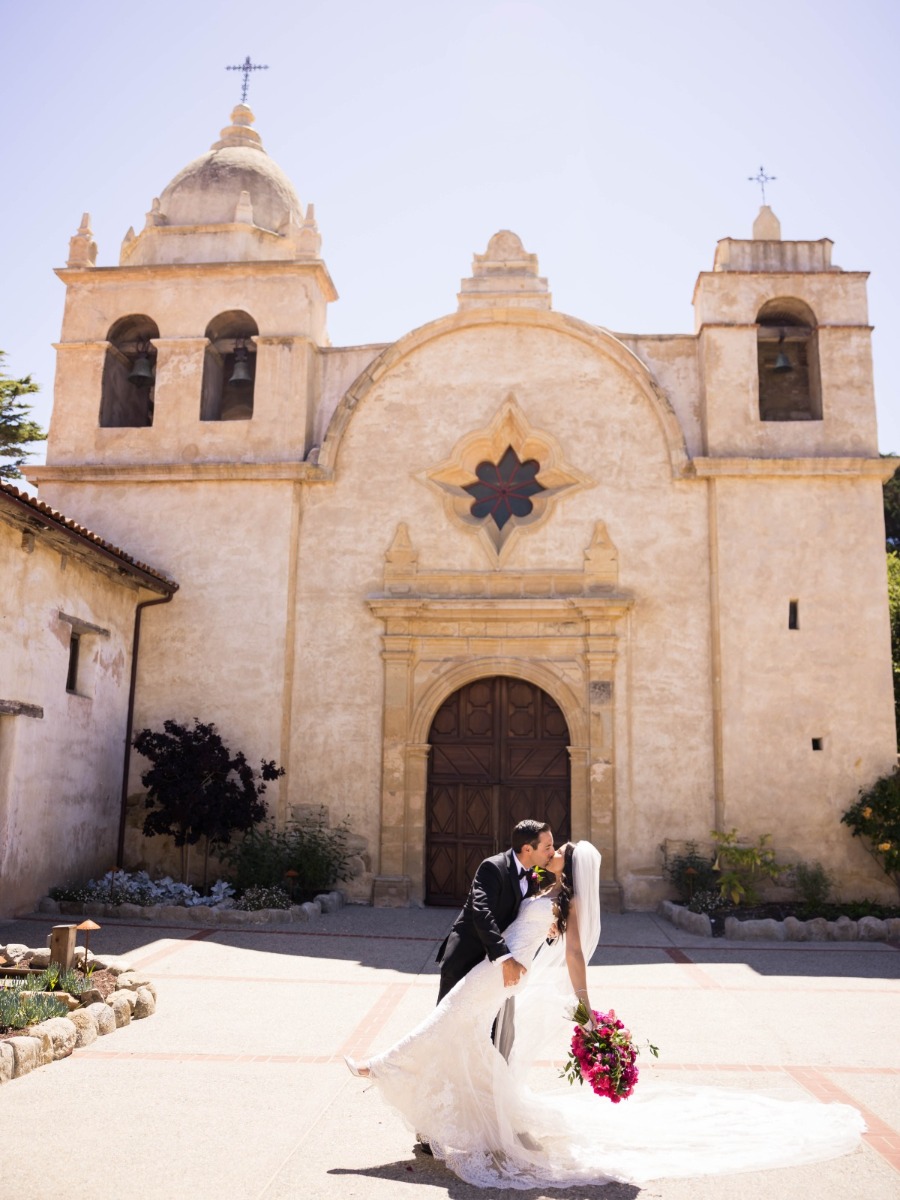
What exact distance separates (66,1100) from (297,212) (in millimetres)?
15628

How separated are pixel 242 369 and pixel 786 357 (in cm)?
836

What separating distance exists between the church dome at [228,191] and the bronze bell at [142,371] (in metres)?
2.32

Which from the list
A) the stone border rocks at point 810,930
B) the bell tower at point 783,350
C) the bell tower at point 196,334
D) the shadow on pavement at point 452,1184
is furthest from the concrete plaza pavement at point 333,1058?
the bell tower at point 196,334

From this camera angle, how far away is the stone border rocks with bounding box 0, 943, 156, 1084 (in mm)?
5941

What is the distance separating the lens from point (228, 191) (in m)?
16.9

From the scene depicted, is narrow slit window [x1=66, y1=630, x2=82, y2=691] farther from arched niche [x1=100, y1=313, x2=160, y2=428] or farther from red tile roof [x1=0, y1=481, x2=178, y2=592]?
arched niche [x1=100, y1=313, x2=160, y2=428]

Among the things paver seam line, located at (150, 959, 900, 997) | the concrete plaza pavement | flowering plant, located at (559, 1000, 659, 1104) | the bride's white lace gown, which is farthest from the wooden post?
flowering plant, located at (559, 1000, 659, 1104)

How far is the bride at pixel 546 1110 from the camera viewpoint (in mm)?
4785

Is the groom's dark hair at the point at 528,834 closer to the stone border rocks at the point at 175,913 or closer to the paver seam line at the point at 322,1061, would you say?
the paver seam line at the point at 322,1061

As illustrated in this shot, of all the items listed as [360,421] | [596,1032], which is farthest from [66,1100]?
[360,421]

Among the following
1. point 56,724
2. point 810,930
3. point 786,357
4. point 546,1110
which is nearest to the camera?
point 546,1110

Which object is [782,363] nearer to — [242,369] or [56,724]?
[242,369]

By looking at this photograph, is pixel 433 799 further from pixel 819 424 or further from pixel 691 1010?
pixel 819 424

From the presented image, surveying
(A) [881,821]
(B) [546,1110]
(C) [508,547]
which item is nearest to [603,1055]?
(B) [546,1110]
